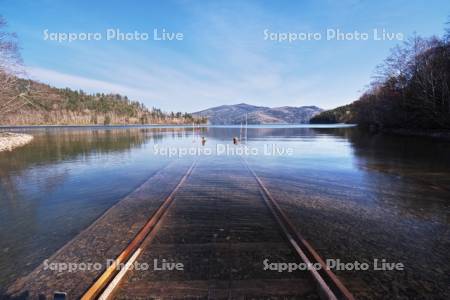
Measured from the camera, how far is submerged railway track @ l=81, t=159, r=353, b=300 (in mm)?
3729

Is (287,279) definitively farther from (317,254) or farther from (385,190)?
(385,190)

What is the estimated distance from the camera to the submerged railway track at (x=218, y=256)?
373 cm

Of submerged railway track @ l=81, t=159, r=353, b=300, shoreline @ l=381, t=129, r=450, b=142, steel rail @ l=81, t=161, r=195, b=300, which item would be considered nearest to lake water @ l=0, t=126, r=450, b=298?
submerged railway track @ l=81, t=159, r=353, b=300

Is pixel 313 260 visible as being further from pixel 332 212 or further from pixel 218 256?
pixel 332 212

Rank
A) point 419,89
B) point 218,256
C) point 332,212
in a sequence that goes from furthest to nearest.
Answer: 1. point 419,89
2. point 332,212
3. point 218,256

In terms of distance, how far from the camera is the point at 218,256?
4.75m

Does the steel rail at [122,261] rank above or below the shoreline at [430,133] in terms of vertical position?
Answer: below

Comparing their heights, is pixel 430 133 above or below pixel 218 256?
above

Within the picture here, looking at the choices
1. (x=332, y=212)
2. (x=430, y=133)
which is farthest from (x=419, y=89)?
(x=332, y=212)

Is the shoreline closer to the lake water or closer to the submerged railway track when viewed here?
the lake water

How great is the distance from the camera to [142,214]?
23.8ft

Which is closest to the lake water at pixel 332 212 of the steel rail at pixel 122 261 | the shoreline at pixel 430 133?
the steel rail at pixel 122 261

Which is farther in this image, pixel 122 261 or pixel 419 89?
pixel 419 89

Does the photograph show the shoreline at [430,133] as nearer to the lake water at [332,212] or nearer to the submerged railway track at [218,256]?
the lake water at [332,212]
